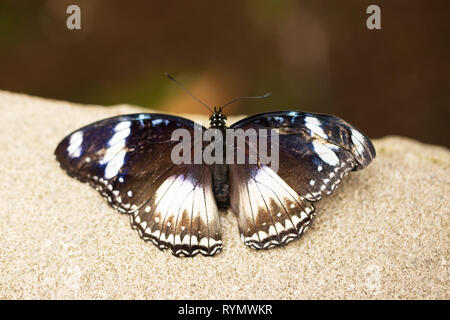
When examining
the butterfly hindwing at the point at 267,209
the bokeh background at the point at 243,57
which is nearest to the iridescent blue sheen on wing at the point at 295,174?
the butterfly hindwing at the point at 267,209

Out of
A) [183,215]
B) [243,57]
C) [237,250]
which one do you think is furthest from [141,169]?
[243,57]

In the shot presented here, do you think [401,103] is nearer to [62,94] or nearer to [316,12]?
[316,12]

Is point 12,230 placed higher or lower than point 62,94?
lower

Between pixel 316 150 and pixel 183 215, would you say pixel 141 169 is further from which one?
pixel 316 150

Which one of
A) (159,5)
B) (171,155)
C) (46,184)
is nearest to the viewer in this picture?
(171,155)

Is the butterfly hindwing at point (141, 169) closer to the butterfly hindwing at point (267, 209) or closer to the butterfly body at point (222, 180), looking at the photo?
the butterfly body at point (222, 180)
